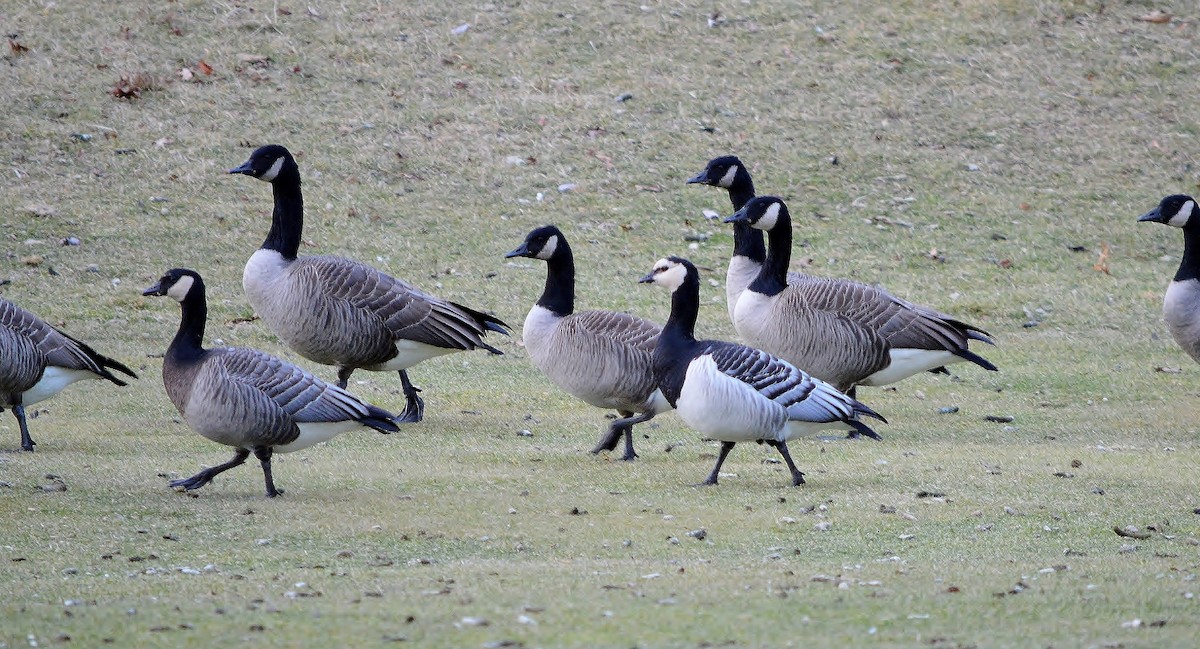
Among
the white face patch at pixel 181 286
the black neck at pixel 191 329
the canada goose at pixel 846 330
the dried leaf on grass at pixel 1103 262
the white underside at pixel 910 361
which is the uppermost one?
the white face patch at pixel 181 286

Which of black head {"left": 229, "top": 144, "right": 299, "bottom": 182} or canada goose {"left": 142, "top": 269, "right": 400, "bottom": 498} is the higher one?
black head {"left": 229, "top": 144, "right": 299, "bottom": 182}

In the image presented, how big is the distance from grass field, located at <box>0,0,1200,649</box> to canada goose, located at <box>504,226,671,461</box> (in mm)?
502

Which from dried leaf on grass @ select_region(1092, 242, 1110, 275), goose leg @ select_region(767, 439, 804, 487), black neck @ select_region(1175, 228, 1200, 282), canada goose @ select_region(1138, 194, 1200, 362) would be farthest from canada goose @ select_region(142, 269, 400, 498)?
dried leaf on grass @ select_region(1092, 242, 1110, 275)

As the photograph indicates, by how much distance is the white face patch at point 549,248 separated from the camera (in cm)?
1209

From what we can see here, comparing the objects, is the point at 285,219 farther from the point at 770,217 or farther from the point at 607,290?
the point at 607,290

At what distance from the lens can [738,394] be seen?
9.34m

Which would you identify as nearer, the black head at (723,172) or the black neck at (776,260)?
the black neck at (776,260)

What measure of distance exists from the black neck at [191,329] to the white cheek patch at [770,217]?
16.8 ft

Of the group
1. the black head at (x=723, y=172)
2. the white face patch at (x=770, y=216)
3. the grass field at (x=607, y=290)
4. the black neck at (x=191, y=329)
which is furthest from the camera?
the black head at (x=723, y=172)

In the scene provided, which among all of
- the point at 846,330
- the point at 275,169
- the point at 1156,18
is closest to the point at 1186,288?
the point at 846,330

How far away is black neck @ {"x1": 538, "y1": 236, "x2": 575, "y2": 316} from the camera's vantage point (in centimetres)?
1181

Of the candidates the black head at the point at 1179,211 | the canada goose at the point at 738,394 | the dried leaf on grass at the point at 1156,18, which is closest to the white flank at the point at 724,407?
the canada goose at the point at 738,394

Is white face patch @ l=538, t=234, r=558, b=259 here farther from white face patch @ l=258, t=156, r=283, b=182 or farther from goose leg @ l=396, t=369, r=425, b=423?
white face patch @ l=258, t=156, r=283, b=182

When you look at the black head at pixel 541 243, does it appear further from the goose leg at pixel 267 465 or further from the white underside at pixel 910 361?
the goose leg at pixel 267 465
